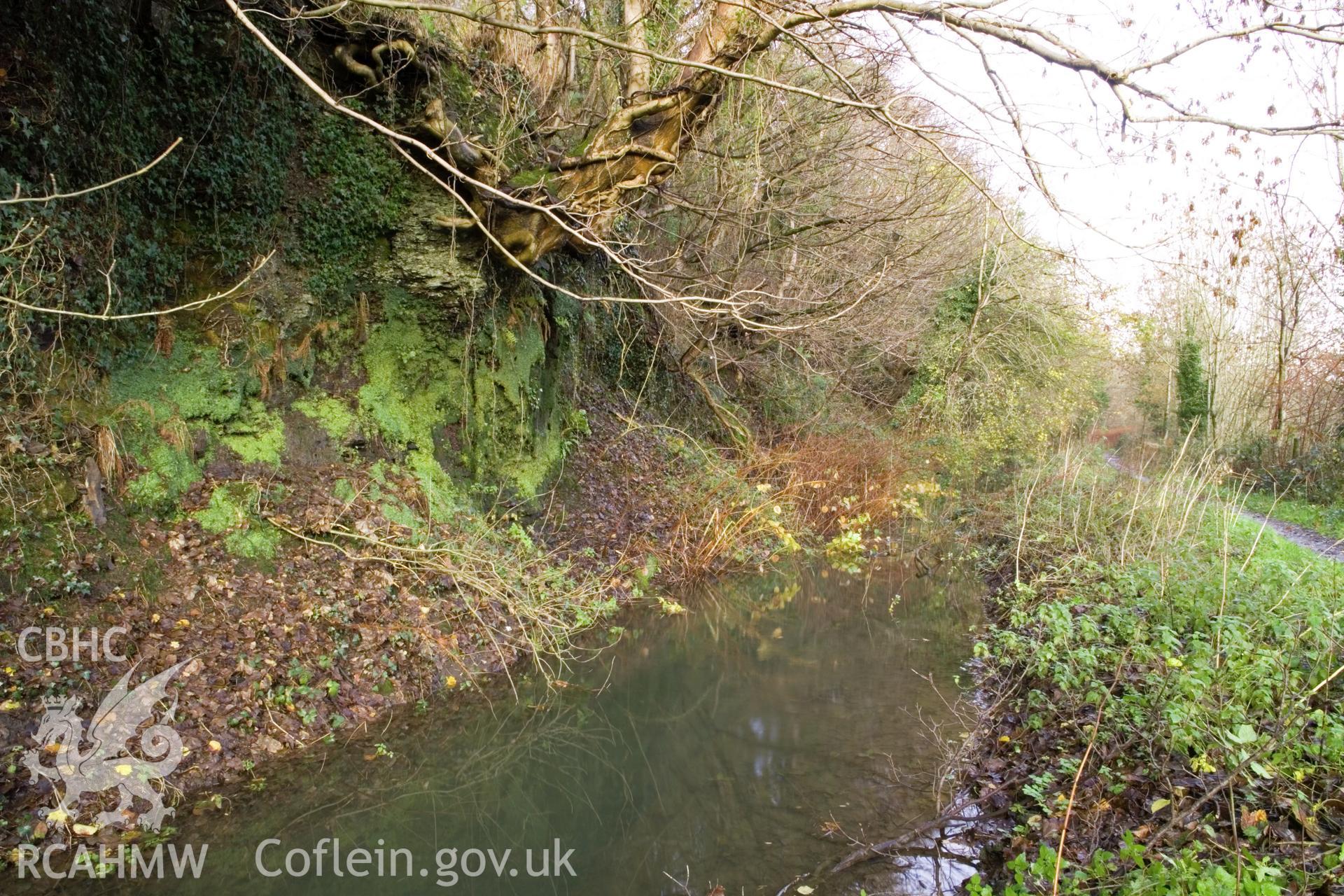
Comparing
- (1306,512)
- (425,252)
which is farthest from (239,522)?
(1306,512)

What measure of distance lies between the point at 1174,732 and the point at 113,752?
579 cm

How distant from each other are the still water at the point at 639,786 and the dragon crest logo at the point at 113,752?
1.11 feet

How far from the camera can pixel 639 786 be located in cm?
538

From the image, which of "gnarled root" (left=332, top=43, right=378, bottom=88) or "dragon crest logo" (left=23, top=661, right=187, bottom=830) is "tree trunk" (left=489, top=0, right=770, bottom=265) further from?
"dragon crest logo" (left=23, top=661, right=187, bottom=830)

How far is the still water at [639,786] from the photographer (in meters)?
4.31

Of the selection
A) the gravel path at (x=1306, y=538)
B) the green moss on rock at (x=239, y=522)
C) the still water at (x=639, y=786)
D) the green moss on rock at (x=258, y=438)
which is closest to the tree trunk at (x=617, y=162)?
the green moss on rock at (x=258, y=438)

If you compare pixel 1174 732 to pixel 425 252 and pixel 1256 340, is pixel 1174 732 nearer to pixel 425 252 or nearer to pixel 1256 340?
pixel 425 252

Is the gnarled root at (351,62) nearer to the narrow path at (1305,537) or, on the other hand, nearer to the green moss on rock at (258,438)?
the green moss on rock at (258,438)

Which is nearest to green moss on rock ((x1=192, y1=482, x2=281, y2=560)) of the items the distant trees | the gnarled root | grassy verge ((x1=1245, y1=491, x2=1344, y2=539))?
the gnarled root

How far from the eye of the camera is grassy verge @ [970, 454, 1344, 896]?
3393 millimetres

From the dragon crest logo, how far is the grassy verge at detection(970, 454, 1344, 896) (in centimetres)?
450

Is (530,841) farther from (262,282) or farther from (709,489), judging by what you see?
(709,489)

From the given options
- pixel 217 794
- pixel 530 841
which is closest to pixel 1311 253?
pixel 530 841

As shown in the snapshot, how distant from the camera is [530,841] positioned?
15.5ft
